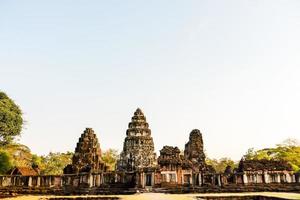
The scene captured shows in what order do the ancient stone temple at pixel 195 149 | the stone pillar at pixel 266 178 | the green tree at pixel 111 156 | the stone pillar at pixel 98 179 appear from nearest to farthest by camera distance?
the stone pillar at pixel 98 179 < the stone pillar at pixel 266 178 < the ancient stone temple at pixel 195 149 < the green tree at pixel 111 156

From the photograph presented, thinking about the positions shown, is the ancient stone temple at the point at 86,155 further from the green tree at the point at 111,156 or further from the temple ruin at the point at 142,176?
the green tree at the point at 111,156

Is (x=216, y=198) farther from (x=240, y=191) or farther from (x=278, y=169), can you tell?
(x=278, y=169)

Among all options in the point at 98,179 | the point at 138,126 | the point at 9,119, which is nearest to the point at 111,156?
the point at 9,119

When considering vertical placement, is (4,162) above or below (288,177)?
above

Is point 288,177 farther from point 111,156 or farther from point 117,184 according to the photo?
point 111,156

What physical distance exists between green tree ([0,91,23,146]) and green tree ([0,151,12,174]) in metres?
3.83

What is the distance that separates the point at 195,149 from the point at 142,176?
16695mm

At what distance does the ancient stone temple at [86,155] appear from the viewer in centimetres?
3538

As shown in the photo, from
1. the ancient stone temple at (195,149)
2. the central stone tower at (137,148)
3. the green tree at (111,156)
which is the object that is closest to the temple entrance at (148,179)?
the central stone tower at (137,148)

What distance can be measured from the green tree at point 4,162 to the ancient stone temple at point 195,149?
77.7 feet

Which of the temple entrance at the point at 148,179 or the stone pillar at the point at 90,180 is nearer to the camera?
the temple entrance at the point at 148,179

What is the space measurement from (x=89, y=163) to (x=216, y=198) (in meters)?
22.2

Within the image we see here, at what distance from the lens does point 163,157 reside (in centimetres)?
3055

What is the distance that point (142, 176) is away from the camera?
23.7 meters
